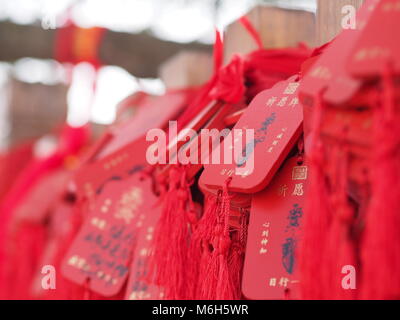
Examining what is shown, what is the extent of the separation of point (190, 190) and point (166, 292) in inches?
5.5

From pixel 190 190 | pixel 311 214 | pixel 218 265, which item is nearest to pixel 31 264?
pixel 190 190

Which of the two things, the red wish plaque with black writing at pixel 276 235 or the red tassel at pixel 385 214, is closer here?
the red tassel at pixel 385 214

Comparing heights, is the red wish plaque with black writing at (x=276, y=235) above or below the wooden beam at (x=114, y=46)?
below

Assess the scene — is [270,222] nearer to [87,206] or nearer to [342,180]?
[342,180]

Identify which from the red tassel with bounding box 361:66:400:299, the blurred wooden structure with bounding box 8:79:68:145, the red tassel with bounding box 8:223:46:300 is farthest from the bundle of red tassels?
the blurred wooden structure with bounding box 8:79:68:145

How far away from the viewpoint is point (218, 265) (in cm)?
64

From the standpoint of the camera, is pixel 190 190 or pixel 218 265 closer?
pixel 218 265

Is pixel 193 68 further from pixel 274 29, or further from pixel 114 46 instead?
pixel 114 46

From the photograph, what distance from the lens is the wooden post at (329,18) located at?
0.69 meters

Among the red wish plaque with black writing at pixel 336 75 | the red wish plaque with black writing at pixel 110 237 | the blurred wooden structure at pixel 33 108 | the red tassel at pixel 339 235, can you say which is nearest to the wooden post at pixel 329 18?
the red wish plaque with black writing at pixel 336 75

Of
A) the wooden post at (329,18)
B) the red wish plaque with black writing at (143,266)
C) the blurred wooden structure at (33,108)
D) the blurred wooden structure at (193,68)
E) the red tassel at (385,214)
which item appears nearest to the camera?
the red tassel at (385,214)

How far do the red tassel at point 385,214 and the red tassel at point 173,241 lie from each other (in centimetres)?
34

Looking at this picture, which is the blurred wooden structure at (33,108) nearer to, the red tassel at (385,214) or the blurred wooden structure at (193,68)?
the blurred wooden structure at (193,68)

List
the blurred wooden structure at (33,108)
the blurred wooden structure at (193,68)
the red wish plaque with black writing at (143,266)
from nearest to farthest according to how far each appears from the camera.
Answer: the red wish plaque with black writing at (143,266), the blurred wooden structure at (193,68), the blurred wooden structure at (33,108)
